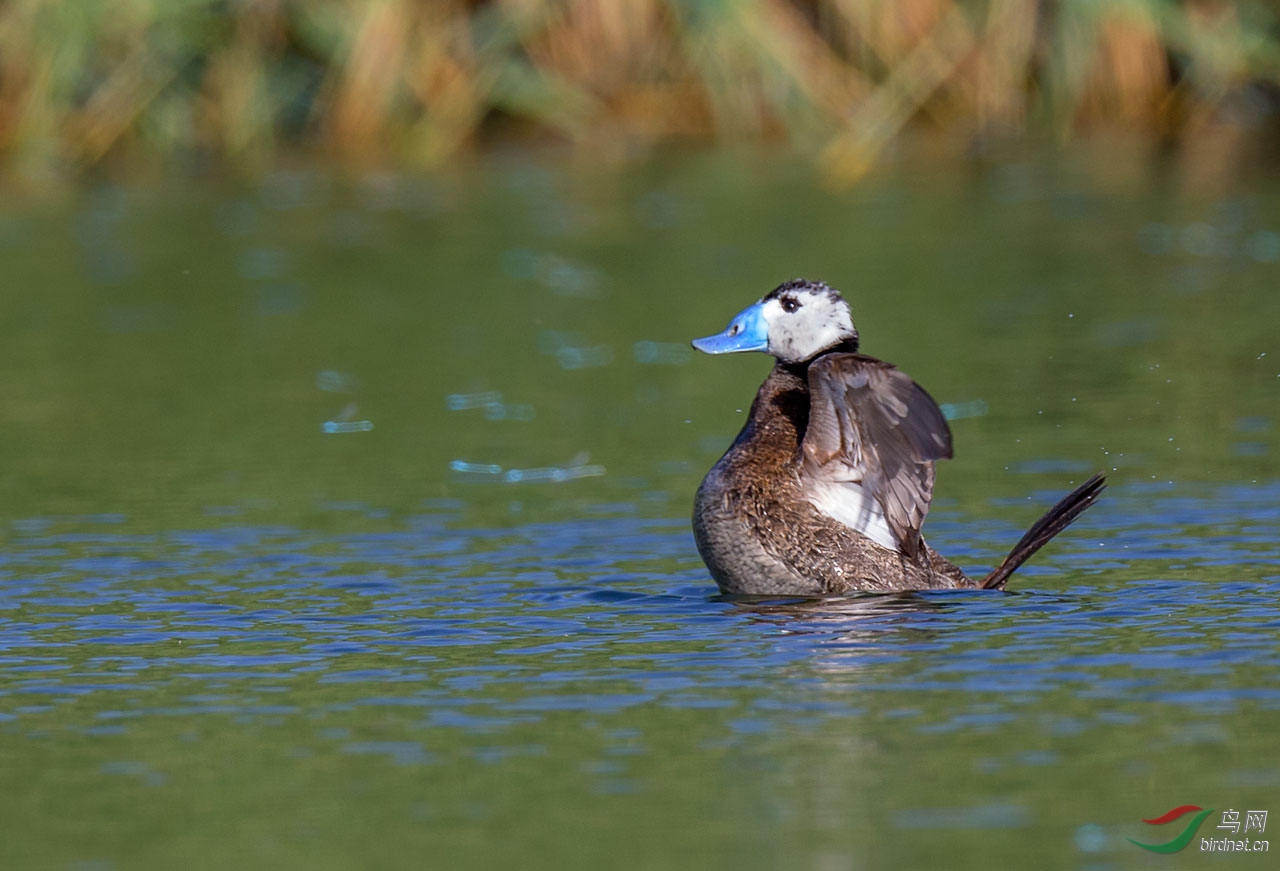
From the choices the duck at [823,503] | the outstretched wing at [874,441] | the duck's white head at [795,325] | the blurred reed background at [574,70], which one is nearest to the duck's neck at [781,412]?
the duck at [823,503]

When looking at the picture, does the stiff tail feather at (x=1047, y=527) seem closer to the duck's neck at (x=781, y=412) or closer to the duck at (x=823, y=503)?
the duck at (x=823, y=503)

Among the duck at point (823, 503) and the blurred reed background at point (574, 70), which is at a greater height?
the blurred reed background at point (574, 70)

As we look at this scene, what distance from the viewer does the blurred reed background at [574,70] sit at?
18.0m

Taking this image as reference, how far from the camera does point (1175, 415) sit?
966 centimetres

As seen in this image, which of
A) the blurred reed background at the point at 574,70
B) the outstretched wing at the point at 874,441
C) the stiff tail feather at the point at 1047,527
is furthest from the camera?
the blurred reed background at the point at 574,70

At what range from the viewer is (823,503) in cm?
724

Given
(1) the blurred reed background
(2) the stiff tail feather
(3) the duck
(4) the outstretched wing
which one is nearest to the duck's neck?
(3) the duck

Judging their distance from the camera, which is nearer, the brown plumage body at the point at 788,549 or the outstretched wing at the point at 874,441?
the outstretched wing at the point at 874,441

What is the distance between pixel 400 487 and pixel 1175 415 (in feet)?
11.0

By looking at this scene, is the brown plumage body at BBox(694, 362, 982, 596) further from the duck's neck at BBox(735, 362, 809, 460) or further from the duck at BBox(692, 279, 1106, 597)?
the duck's neck at BBox(735, 362, 809, 460)

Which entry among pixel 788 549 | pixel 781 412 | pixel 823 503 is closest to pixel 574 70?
pixel 781 412

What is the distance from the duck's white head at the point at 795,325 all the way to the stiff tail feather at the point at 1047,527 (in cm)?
88

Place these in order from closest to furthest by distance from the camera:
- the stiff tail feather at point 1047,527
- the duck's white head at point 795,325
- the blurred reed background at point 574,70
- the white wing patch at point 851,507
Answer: the stiff tail feather at point 1047,527, the white wing patch at point 851,507, the duck's white head at point 795,325, the blurred reed background at point 574,70

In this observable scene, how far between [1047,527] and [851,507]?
0.64 m
